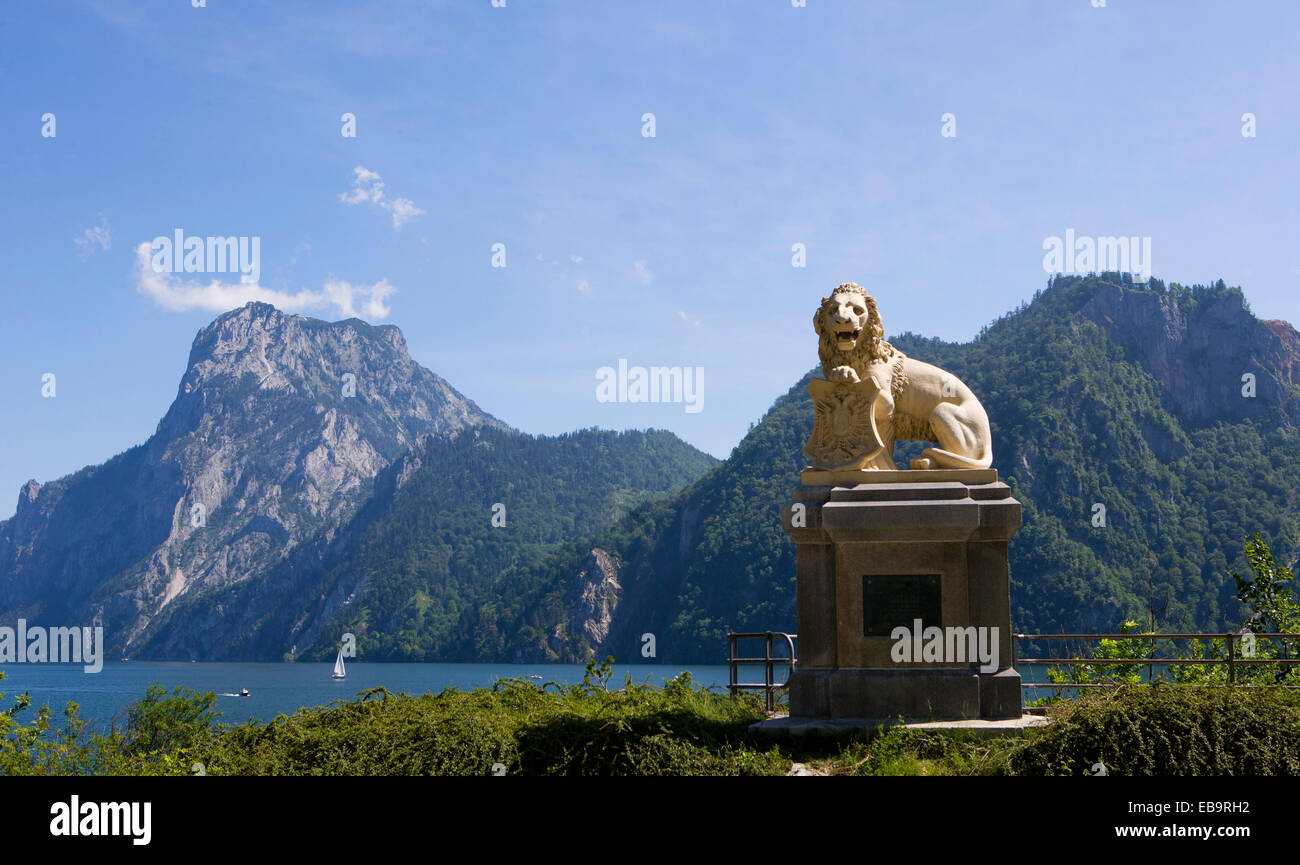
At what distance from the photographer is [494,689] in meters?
13.7

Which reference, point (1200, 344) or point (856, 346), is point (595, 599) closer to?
point (1200, 344)

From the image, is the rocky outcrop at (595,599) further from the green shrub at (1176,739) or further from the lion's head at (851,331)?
the green shrub at (1176,739)

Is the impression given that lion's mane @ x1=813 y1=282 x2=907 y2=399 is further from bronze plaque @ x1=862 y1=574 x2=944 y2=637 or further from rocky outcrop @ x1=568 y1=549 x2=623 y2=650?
rocky outcrop @ x1=568 y1=549 x2=623 y2=650

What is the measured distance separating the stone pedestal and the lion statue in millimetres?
625

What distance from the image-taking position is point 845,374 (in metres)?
12.1

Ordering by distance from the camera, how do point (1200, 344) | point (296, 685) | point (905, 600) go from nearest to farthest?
point (905, 600) < point (296, 685) < point (1200, 344)

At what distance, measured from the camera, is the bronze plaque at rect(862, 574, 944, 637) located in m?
11.4

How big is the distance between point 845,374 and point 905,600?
244cm

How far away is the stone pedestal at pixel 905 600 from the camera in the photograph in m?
11.1

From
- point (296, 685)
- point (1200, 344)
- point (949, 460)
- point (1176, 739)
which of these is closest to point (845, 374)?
point (949, 460)
